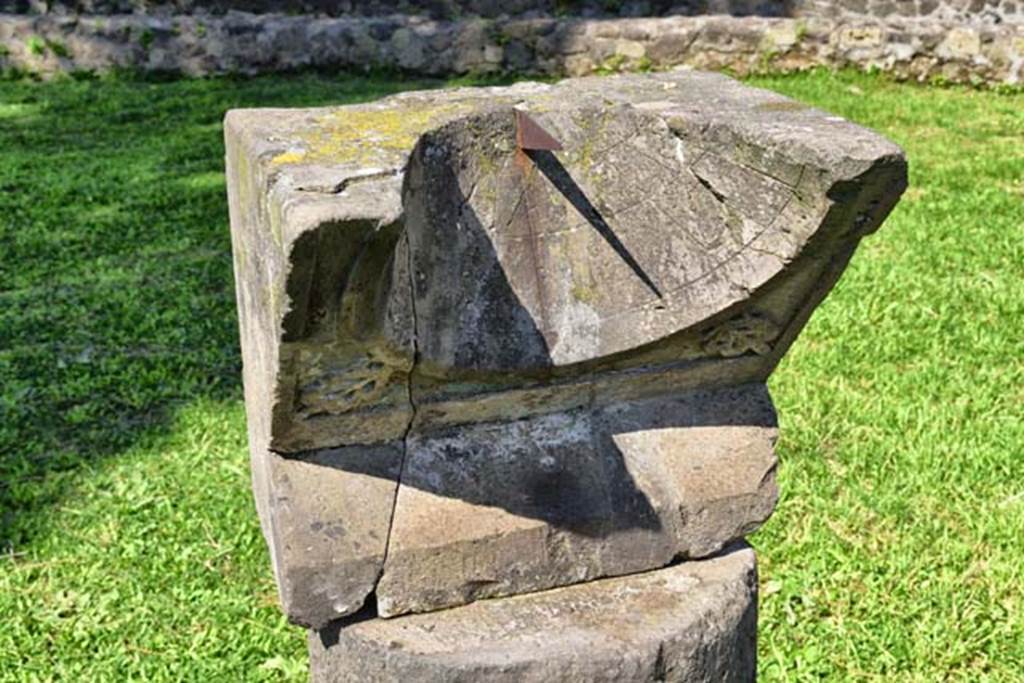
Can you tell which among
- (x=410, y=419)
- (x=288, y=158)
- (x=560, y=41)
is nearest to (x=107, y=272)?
(x=410, y=419)

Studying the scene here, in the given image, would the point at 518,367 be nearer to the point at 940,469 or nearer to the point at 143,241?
the point at 940,469

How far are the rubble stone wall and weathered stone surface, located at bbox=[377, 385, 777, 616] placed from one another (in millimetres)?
6736

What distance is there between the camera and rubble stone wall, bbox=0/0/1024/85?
27.7ft

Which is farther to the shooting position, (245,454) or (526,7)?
(526,7)

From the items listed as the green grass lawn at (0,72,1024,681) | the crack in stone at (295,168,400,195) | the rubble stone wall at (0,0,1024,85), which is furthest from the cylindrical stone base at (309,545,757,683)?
the rubble stone wall at (0,0,1024,85)

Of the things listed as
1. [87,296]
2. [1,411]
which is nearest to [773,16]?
[87,296]

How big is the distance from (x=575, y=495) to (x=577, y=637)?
259 millimetres

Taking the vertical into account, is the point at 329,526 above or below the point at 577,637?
above

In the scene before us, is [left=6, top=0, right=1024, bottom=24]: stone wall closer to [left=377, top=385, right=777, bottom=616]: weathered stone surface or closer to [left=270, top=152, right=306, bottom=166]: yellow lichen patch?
[left=377, top=385, right=777, bottom=616]: weathered stone surface

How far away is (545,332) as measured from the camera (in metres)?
2.16

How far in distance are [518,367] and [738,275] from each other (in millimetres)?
422

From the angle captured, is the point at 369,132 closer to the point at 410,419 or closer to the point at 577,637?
the point at 410,419

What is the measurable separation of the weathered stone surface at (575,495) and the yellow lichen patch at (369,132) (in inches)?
20.4

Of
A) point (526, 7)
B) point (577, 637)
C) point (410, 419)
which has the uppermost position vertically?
point (410, 419)
